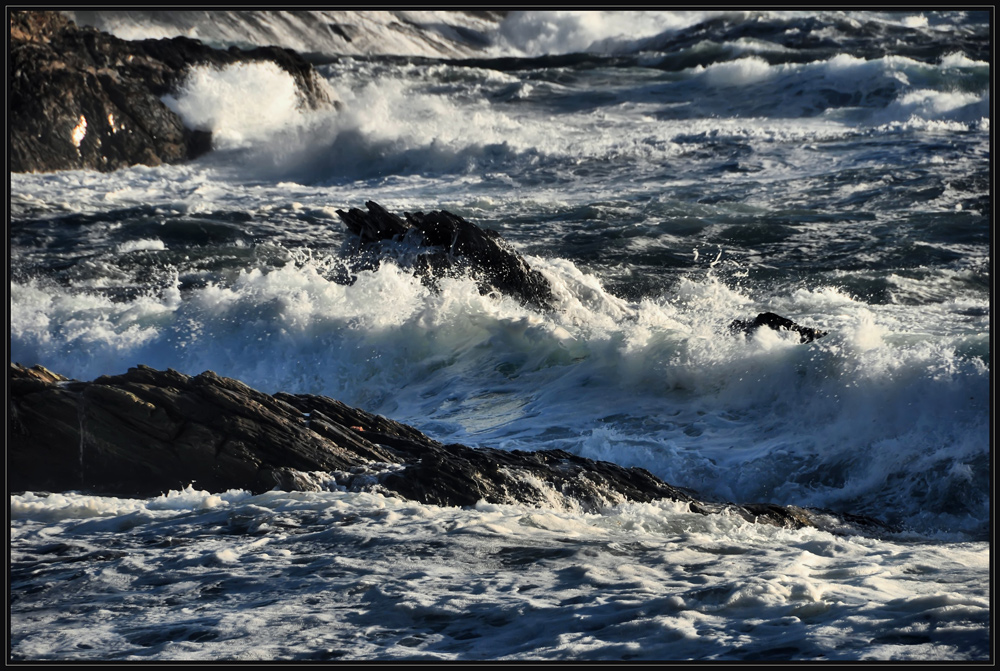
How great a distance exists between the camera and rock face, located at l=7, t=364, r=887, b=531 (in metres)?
5.57

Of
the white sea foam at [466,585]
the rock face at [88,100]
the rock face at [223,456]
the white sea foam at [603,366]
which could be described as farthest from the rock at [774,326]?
the rock face at [88,100]

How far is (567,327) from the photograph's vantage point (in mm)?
9859

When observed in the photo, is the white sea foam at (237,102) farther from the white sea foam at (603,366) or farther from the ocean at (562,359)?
the white sea foam at (603,366)

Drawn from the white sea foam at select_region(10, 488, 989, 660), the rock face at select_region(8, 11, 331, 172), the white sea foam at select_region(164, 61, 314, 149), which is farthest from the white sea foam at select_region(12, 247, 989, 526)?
the white sea foam at select_region(164, 61, 314, 149)

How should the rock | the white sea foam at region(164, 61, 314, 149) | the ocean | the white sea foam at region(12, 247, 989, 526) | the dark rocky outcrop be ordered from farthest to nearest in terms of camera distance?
1. the white sea foam at region(164, 61, 314, 149)
2. the dark rocky outcrop
3. the rock
4. the white sea foam at region(12, 247, 989, 526)
5. the ocean

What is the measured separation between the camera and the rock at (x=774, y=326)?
8.81 m

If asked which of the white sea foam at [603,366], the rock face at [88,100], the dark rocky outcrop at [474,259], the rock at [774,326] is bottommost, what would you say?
the white sea foam at [603,366]

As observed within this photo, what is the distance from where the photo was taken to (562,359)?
9.48 metres

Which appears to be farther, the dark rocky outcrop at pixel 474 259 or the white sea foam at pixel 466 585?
the dark rocky outcrop at pixel 474 259

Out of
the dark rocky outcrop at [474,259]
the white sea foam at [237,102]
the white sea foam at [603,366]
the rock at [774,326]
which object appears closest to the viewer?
the white sea foam at [603,366]

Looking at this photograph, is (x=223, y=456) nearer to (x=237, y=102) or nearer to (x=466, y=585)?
(x=466, y=585)

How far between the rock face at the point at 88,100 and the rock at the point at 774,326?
13434mm

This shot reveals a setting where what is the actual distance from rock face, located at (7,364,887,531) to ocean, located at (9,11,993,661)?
0.52 feet

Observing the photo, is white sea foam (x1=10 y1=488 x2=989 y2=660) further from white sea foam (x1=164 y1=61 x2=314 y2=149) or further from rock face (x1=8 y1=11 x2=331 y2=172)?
white sea foam (x1=164 y1=61 x2=314 y2=149)
